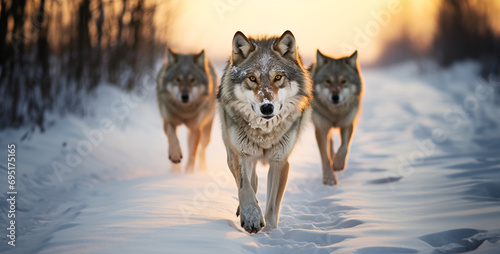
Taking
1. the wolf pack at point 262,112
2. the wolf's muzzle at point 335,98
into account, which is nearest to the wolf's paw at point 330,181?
the wolf's muzzle at point 335,98

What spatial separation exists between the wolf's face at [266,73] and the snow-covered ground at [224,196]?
3.66 feet

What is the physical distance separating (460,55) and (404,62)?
8.69 meters

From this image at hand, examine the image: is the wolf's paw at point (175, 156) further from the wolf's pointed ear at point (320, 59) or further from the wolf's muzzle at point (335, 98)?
the wolf's pointed ear at point (320, 59)

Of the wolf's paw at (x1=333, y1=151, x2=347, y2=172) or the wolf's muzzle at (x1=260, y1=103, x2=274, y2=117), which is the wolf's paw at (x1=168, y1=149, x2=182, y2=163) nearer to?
the wolf's paw at (x1=333, y1=151, x2=347, y2=172)

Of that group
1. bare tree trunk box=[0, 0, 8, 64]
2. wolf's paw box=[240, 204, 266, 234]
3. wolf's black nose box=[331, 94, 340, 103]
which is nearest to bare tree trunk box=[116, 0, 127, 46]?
bare tree trunk box=[0, 0, 8, 64]

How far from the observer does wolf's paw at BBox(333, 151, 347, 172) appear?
5367 millimetres

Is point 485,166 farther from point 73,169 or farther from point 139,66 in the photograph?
point 139,66

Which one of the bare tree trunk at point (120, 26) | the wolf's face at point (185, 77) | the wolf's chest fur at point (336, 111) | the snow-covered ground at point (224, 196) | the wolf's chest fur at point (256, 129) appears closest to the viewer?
the snow-covered ground at point (224, 196)

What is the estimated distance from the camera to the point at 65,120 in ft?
24.3

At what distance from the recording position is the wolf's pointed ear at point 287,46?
3.46 m

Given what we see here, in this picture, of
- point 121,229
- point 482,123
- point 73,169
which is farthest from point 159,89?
point 482,123

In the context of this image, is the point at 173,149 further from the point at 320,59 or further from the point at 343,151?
the point at 320,59

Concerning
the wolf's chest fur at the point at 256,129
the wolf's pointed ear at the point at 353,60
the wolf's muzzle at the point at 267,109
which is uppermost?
the wolf's pointed ear at the point at 353,60

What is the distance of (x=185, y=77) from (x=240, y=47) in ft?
9.35
